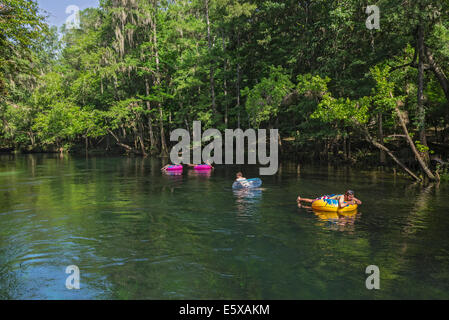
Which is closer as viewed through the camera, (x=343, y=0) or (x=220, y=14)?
(x=343, y=0)

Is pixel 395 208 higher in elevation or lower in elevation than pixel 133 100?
lower

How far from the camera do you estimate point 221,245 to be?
10.8m

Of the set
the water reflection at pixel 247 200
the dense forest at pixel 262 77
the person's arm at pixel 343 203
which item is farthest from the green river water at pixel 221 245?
the dense forest at pixel 262 77

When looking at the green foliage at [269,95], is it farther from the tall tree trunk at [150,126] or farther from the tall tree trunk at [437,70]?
the tall tree trunk at [150,126]

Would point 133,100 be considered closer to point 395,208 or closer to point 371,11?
point 371,11

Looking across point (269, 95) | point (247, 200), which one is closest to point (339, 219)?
point (247, 200)

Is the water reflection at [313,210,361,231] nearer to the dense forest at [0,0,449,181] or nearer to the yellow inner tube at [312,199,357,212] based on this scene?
the yellow inner tube at [312,199,357,212]

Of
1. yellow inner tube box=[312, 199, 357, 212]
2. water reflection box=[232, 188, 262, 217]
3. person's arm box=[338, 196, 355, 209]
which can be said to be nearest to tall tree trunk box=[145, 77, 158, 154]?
water reflection box=[232, 188, 262, 217]

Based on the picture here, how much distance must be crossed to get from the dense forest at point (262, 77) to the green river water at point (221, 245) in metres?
7.72

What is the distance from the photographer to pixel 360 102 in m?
21.7

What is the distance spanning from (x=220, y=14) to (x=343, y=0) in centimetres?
1658

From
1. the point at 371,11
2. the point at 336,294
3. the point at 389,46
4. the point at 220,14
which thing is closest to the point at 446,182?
the point at 389,46

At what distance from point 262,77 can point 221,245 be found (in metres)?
33.2
